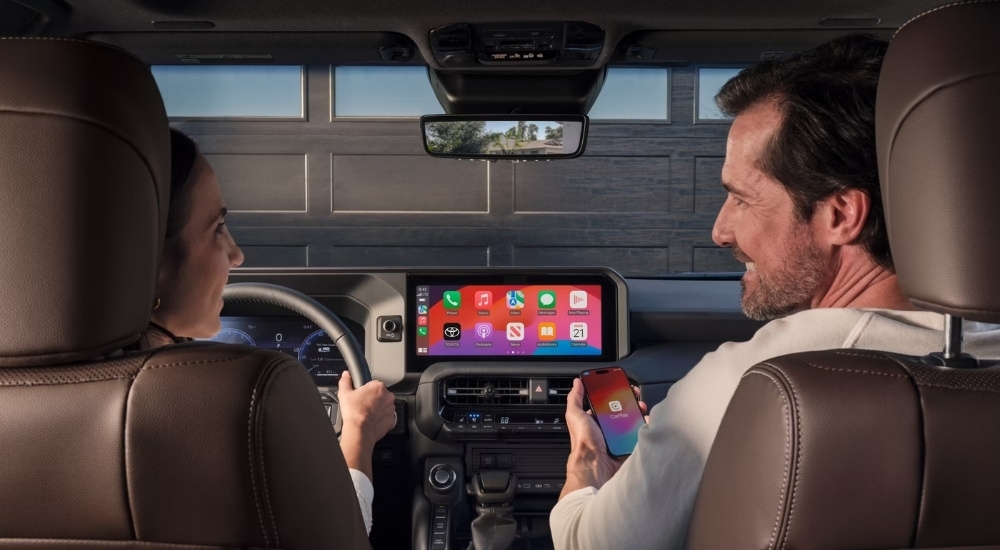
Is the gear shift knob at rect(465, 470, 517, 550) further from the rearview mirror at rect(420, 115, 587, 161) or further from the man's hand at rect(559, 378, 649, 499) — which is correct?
the rearview mirror at rect(420, 115, 587, 161)

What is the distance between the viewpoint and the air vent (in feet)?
9.44

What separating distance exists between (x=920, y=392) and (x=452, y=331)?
2.05 metres

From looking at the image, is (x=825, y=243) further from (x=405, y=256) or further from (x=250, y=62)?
(x=405, y=256)

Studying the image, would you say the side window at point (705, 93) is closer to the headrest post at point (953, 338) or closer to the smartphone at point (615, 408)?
the smartphone at point (615, 408)

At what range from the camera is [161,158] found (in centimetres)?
111

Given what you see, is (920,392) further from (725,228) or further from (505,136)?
(505,136)

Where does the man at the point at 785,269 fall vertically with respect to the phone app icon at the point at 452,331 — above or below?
above

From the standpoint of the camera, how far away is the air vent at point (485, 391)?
2877 millimetres

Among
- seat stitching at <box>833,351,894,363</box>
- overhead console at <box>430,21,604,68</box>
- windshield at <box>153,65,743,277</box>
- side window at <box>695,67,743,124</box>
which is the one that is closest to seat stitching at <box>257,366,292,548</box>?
seat stitching at <box>833,351,894,363</box>

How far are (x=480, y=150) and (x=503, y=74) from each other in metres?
0.42

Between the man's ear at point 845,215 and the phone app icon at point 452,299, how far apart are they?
157 cm

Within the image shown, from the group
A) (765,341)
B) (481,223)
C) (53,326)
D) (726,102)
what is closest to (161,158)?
(53,326)

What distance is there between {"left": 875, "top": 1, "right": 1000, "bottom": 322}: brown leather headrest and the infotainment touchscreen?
190 centimetres

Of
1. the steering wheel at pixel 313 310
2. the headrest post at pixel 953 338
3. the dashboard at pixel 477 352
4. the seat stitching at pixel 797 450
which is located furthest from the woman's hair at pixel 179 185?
the dashboard at pixel 477 352
